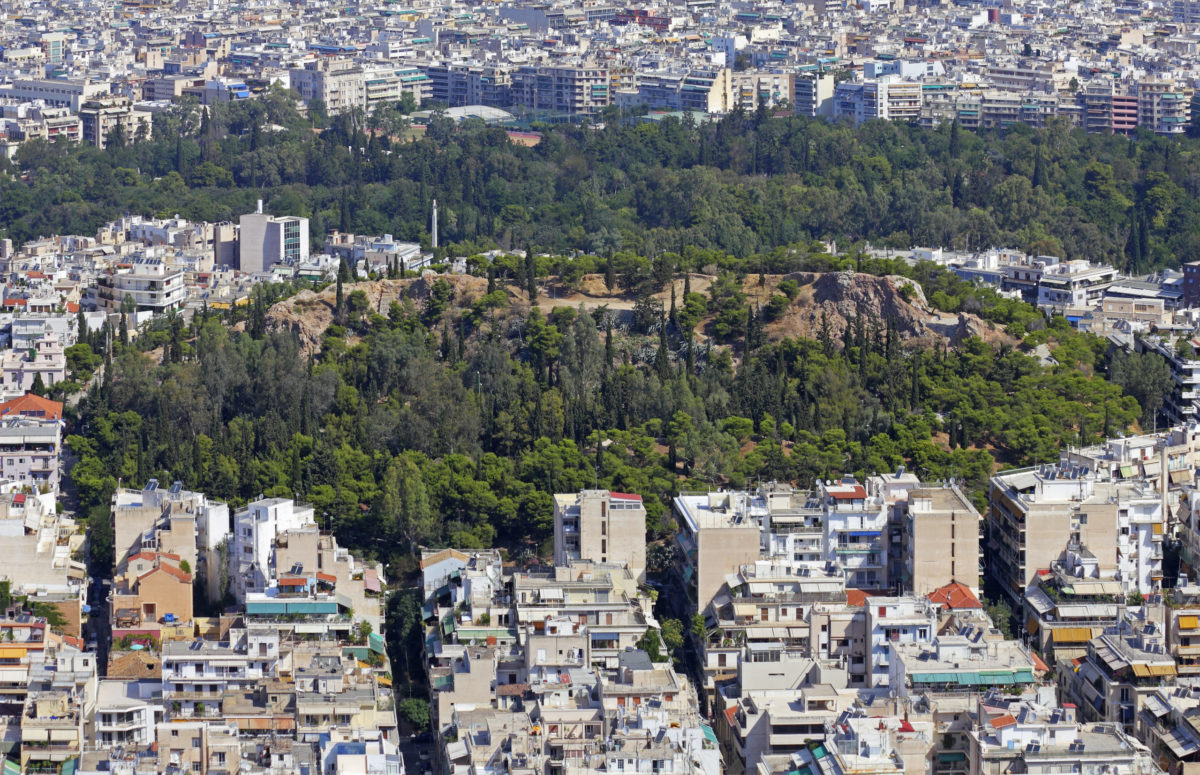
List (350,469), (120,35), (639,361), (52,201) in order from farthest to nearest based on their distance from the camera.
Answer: (120,35) → (52,201) → (639,361) → (350,469)

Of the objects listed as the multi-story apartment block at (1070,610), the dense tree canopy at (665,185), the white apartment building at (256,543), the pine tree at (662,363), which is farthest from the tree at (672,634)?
the dense tree canopy at (665,185)

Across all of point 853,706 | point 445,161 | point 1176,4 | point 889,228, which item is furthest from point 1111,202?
point 1176,4

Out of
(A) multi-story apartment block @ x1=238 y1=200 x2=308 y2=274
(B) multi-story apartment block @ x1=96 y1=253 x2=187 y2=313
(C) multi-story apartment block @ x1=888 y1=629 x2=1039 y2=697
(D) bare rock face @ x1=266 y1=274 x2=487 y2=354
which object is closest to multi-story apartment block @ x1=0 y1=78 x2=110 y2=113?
(A) multi-story apartment block @ x1=238 y1=200 x2=308 y2=274

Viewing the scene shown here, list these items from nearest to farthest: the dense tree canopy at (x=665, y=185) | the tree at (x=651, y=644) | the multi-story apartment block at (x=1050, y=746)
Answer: the multi-story apartment block at (x=1050, y=746), the tree at (x=651, y=644), the dense tree canopy at (x=665, y=185)

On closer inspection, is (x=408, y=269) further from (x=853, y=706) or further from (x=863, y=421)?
(x=853, y=706)

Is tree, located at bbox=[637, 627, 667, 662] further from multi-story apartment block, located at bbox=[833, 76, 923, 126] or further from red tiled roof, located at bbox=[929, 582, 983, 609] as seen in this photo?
multi-story apartment block, located at bbox=[833, 76, 923, 126]

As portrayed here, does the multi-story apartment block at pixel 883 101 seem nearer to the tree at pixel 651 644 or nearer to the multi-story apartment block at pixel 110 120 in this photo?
the multi-story apartment block at pixel 110 120

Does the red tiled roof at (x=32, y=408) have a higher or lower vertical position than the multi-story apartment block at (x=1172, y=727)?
higher
